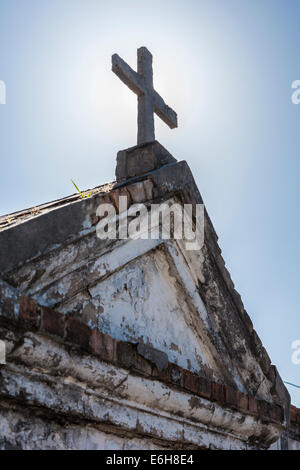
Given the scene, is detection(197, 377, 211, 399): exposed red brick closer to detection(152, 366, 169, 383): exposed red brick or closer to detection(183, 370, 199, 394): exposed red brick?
detection(183, 370, 199, 394): exposed red brick

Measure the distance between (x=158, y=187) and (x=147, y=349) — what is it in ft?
3.69

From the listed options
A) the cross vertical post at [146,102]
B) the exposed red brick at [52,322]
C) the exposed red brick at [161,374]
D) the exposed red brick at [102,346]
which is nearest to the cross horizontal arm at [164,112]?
the cross vertical post at [146,102]

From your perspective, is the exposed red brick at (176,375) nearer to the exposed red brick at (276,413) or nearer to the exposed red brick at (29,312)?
the exposed red brick at (29,312)

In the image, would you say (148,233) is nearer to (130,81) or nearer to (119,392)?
(119,392)

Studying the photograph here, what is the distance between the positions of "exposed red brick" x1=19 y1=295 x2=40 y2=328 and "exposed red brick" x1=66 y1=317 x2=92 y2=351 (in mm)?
201

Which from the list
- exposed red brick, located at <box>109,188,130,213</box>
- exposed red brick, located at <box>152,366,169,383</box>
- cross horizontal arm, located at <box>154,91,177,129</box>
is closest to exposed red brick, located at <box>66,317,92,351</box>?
exposed red brick, located at <box>152,366,169,383</box>

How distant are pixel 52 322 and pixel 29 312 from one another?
0.14 metres

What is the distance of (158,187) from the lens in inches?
144

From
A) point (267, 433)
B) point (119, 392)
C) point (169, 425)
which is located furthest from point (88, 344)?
point (267, 433)

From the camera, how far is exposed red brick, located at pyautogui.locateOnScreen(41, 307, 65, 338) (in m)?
2.49

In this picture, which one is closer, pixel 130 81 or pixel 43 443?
pixel 43 443

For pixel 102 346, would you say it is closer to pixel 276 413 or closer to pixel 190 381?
pixel 190 381

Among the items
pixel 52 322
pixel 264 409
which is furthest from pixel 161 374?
pixel 264 409

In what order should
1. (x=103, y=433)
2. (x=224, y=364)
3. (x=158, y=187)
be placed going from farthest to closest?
(x=224, y=364) < (x=158, y=187) < (x=103, y=433)
